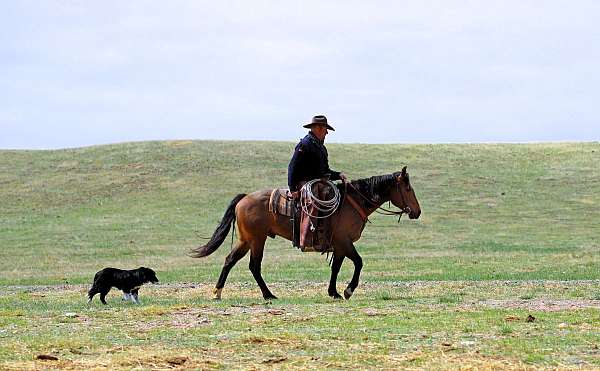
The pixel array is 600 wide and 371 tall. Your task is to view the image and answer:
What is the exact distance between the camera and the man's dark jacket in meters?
15.4

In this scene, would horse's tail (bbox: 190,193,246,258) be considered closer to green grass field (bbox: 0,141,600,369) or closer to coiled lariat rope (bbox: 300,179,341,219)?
green grass field (bbox: 0,141,600,369)

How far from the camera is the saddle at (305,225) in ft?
50.2

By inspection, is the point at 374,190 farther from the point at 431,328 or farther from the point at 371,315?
the point at 431,328

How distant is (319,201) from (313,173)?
2.24 ft

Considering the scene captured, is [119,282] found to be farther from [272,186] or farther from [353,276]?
[272,186]

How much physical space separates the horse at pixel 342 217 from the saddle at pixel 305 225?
95mm

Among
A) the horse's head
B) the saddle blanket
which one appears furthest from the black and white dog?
the horse's head

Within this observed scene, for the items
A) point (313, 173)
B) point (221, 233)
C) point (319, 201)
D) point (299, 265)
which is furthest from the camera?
point (299, 265)

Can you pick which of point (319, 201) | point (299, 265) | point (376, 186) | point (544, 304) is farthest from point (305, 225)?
point (299, 265)

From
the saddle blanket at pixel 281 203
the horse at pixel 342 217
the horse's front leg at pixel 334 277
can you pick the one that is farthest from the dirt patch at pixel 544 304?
the saddle blanket at pixel 281 203

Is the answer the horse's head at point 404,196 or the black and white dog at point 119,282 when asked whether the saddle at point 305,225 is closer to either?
the horse's head at point 404,196

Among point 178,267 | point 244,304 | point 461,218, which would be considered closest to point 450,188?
point 461,218

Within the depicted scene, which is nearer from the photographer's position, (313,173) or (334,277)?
(334,277)

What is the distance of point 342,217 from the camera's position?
15.4 metres
